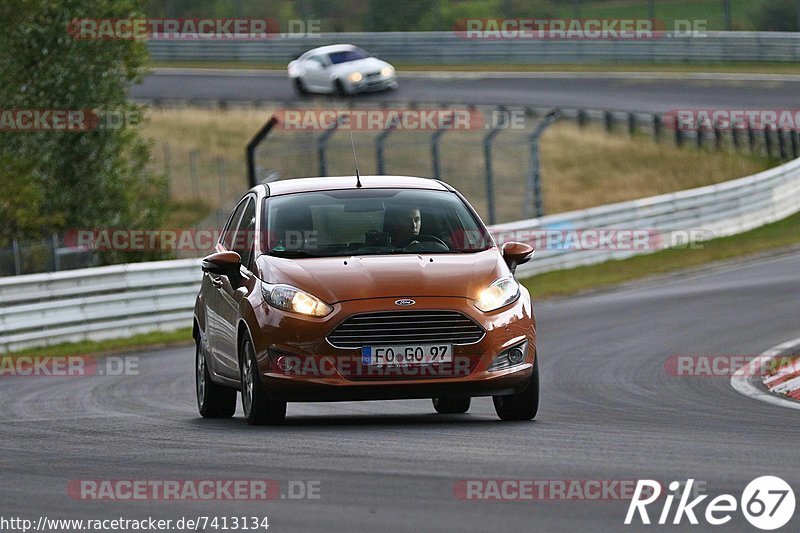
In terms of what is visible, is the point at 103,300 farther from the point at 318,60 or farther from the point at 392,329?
the point at 318,60

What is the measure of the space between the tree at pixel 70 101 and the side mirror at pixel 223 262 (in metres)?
17.2

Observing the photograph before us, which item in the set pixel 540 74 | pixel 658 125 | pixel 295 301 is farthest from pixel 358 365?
pixel 540 74

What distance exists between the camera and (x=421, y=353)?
9328mm

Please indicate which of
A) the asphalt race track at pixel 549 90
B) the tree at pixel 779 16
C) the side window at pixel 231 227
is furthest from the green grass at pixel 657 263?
the tree at pixel 779 16

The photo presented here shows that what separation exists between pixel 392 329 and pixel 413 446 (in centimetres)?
111

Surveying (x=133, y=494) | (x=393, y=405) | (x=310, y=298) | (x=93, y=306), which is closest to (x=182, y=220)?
(x=93, y=306)

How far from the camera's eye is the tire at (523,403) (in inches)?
390

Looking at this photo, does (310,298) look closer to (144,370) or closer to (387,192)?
(387,192)

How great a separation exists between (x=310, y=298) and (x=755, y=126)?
30.1m

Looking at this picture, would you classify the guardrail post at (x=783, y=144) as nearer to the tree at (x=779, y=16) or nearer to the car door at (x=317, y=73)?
the tree at (x=779, y=16)

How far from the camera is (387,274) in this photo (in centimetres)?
955

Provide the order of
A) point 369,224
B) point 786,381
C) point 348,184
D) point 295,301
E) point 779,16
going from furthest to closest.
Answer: point 779,16 → point 786,381 → point 348,184 → point 369,224 → point 295,301

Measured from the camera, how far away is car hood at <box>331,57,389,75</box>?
46.9 m

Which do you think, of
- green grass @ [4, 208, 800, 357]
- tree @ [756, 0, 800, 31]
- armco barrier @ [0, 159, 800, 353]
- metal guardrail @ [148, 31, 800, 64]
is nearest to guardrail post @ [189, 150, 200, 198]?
metal guardrail @ [148, 31, 800, 64]
